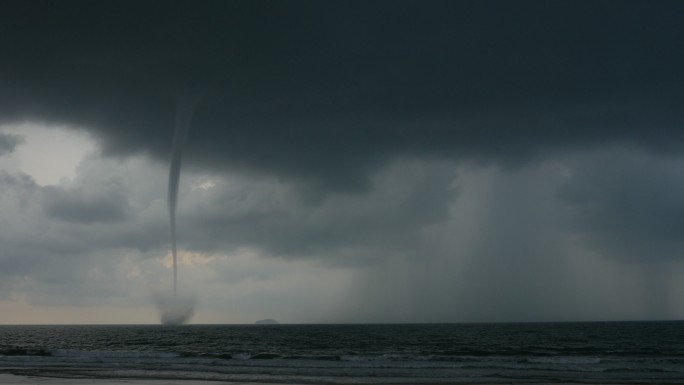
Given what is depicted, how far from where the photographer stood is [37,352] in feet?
217

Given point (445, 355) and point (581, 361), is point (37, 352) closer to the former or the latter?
point (445, 355)

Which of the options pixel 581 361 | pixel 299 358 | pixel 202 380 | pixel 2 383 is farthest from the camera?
pixel 299 358

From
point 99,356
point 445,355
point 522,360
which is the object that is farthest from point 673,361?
point 99,356

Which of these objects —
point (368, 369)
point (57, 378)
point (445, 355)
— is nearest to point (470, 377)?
point (368, 369)

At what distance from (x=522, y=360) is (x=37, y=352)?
2214 inches

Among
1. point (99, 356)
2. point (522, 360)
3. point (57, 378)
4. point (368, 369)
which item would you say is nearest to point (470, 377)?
point (368, 369)

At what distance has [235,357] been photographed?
5944 centimetres

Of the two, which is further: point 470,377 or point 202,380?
point 470,377

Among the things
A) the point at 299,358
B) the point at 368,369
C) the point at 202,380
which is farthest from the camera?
the point at 299,358

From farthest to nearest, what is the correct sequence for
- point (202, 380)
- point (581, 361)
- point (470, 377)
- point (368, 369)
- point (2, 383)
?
point (581, 361) → point (368, 369) → point (470, 377) → point (202, 380) → point (2, 383)

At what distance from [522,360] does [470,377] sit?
15673 millimetres

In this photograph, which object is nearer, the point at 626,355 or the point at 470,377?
the point at 470,377

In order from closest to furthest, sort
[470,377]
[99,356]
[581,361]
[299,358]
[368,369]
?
[470,377]
[368,369]
[581,361]
[299,358]
[99,356]

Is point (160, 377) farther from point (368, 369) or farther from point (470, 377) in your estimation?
point (470, 377)
